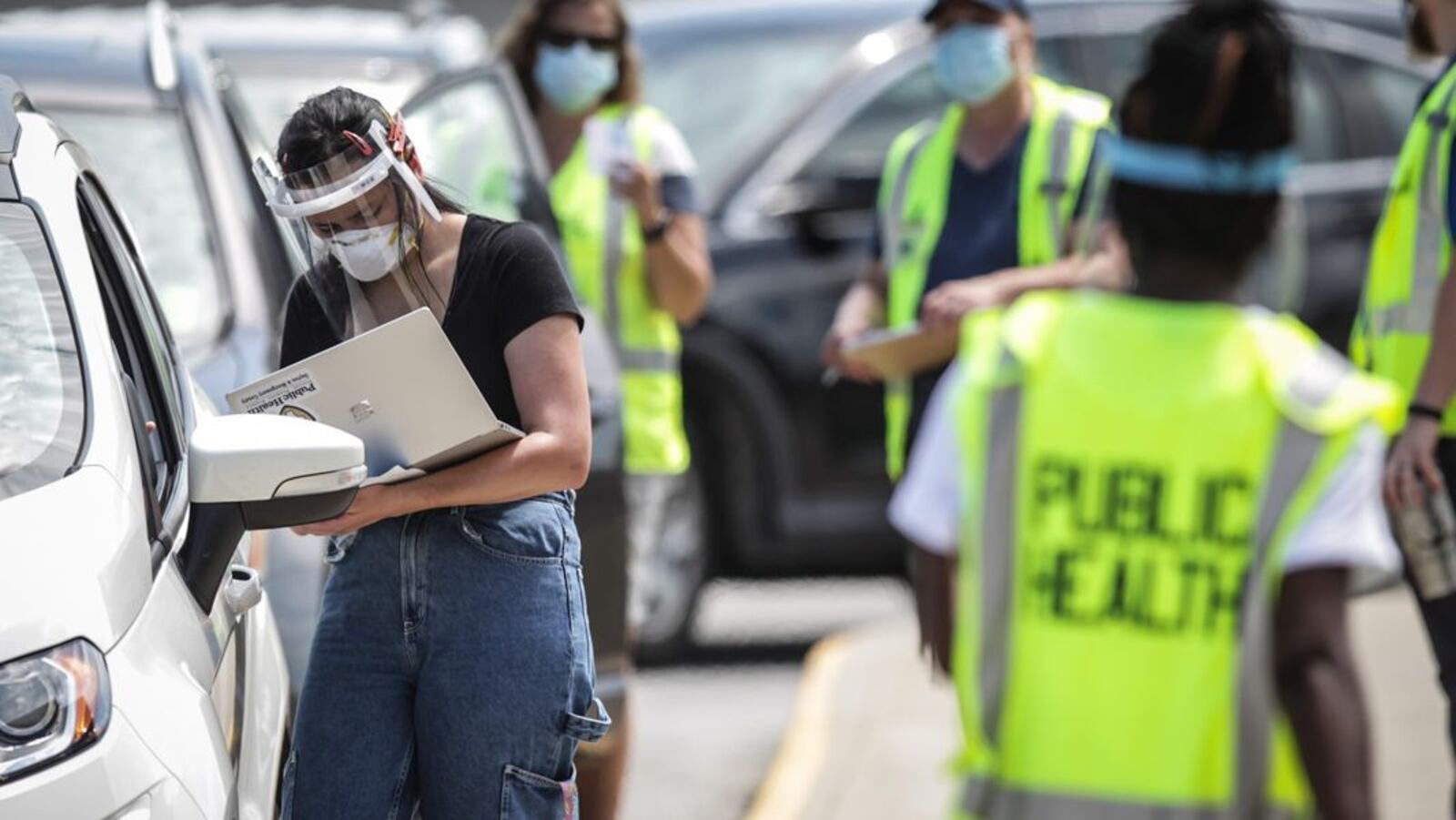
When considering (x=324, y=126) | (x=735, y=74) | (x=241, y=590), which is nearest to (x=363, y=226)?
(x=324, y=126)

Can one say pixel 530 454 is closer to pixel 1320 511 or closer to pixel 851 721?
pixel 1320 511

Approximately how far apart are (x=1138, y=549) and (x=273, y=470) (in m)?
1.37

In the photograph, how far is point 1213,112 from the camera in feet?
8.61

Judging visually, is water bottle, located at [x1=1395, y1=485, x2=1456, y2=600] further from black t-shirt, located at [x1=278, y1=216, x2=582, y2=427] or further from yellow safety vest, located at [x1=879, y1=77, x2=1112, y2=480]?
black t-shirt, located at [x1=278, y1=216, x2=582, y2=427]

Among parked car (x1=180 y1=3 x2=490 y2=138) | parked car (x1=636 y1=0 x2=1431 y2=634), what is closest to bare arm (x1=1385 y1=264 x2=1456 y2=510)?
parked car (x1=180 y1=3 x2=490 y2=138)

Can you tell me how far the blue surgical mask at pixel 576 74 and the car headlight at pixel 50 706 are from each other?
392 cm

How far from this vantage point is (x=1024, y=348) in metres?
2.60

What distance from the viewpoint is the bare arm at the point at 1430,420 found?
4348mm

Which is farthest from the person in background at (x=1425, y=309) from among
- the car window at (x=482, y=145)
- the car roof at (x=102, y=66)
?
the car roof at (x=102, y=66)

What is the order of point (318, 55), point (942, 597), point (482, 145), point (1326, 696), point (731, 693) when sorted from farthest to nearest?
point (731, 693)
point (318, 55)
point (482, 145)
point (942, 597)
point (1326, 696)

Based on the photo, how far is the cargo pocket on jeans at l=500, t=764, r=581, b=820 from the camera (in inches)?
142

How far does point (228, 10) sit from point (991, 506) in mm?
7467

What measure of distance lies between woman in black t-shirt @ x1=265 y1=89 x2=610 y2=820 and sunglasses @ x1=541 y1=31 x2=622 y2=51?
3.12 m

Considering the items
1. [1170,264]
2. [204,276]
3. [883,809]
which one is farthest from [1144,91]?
[883,809]
